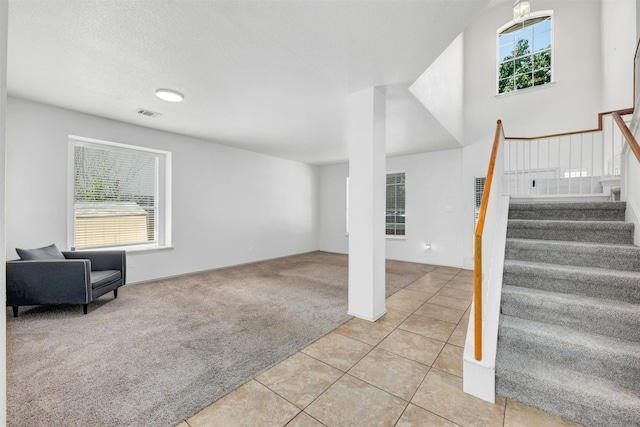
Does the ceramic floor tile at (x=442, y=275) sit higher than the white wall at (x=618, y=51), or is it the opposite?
the white wall at (x=618, y=51)

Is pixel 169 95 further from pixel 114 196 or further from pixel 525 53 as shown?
pixel 525 53

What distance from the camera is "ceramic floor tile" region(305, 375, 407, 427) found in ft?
4.93

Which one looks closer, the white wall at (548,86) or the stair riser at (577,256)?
the stair riser at (577,256)

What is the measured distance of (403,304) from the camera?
3.30 m

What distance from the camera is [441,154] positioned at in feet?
18.5

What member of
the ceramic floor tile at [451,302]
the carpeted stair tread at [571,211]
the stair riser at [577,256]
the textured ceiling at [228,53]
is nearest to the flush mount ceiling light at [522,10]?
the textured ceiling at [228,53]

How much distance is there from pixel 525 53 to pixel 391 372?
20.5 ft

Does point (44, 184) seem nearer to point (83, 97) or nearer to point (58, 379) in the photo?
point (83, 97)

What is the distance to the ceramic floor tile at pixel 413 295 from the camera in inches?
139

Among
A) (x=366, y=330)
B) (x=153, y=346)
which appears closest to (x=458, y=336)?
(x=366, y=330)

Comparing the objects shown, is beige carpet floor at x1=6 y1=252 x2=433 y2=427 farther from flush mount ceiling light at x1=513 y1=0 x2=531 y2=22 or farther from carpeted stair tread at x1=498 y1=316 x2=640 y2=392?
flush mount ceiling light at x1=513 y1=0 x2=531 y2=22

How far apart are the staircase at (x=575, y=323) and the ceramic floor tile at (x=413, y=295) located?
4.40 ft

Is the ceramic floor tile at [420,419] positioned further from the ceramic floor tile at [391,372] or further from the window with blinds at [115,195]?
the window with blinds at [115,195]

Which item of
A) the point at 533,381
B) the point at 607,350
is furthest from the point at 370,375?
the point at 607,350
